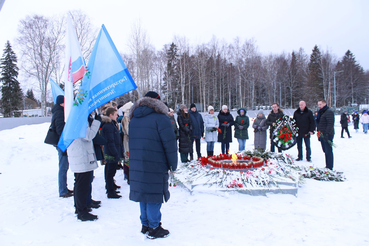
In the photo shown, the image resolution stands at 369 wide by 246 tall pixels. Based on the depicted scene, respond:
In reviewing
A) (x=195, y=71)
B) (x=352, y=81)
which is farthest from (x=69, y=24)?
(x=352, y=81)

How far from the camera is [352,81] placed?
5669cm

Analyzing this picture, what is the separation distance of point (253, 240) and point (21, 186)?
5.41 metres

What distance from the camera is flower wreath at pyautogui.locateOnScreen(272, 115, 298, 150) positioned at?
8031 millimetres

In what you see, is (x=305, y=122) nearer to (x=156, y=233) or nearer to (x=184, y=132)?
(x=184, y=132)

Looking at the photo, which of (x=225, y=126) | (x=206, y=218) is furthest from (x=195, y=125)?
(x=206, y=218)

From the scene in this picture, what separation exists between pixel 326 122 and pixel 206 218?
4.83 metres

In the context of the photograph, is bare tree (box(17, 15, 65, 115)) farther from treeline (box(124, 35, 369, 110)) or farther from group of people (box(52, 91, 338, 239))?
group of people (box(52, 91, 338, 239))

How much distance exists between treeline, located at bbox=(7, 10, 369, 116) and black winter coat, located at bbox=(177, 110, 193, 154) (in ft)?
61.9

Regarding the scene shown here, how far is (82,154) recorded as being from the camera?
3709 mm

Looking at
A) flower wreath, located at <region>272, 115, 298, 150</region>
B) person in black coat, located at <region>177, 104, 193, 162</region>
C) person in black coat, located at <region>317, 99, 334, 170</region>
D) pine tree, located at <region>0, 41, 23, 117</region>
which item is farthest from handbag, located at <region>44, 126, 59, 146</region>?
pine tree, located at <region>0, 41, 23, 117</region>

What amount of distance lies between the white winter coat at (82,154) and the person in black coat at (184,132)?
3823mm

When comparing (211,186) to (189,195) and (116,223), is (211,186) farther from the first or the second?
(116,223)

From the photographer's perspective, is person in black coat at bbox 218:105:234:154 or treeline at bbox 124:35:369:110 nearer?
person in black coat at bbox 218:105:234:154

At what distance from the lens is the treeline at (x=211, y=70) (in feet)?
86.7
